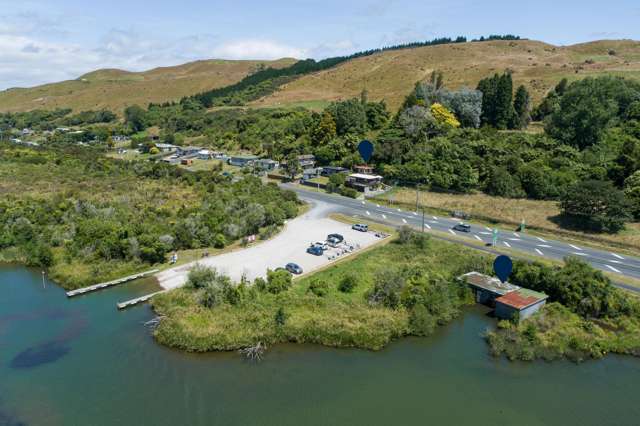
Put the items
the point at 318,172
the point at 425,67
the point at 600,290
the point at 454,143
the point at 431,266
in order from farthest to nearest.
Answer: the point at 425,67 → the point at 318,172 → the point at 454,143 → the point at 431,266 → the point at 600,290

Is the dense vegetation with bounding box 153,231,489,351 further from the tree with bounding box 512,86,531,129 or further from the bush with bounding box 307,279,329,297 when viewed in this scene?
the tree with bounding box 512,86,531,129

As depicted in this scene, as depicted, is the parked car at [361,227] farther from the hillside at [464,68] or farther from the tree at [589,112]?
the hillside at [464,68]

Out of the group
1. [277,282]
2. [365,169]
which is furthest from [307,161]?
[277,282]

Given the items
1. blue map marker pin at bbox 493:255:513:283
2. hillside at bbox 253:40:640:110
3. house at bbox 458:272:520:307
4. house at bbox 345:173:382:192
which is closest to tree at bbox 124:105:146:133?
hillside at bbox 253:40:640:110

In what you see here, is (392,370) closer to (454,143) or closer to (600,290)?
(600,290)

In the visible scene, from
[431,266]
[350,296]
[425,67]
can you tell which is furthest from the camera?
[425,67]

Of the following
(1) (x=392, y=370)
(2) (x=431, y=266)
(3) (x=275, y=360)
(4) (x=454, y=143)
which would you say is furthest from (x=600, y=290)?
(4) (x=454, y=143)

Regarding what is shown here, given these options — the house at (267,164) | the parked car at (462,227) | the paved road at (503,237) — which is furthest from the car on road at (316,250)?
the house at (267,164)

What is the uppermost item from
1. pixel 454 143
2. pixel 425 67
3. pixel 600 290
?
pixel 425 67
